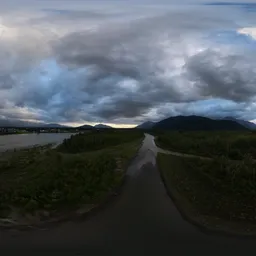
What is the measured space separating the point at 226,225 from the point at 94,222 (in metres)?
5.48

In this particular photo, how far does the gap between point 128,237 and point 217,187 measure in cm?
914

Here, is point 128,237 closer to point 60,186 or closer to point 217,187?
point 60,186

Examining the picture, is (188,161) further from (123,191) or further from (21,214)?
(21,214)

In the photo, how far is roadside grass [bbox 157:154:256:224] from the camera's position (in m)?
16.3

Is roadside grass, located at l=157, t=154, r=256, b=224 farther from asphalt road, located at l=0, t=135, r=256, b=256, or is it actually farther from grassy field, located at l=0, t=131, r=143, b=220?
grassy field, located at l=0, t=131, r=143, b=220

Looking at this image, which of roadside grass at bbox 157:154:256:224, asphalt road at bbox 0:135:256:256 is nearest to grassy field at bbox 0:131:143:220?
asphalt road at bbox 0:135:256:256

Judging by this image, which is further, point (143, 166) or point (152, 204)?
point (143, 166)

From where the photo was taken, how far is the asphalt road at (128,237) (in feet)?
38.2

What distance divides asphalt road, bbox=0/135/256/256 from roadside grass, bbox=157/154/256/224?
206 cm

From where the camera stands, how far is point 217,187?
2039 centimetres

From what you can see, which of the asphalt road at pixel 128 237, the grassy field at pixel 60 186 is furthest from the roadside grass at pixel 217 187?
the grassy field at pixel 60 186

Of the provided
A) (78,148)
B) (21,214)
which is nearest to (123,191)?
(21,214)

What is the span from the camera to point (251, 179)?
21.3m

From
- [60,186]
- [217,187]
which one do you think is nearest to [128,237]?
[60,186]
